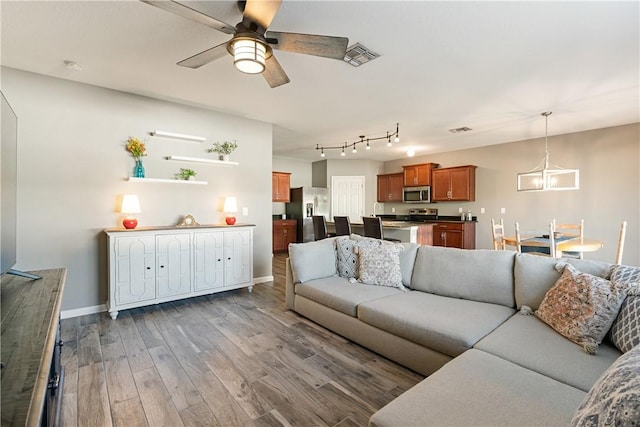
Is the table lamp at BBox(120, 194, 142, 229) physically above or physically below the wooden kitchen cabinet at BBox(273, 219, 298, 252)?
above

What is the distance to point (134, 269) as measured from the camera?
3.29m

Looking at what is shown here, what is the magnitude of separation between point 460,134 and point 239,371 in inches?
210

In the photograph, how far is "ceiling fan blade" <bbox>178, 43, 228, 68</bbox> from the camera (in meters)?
2.07

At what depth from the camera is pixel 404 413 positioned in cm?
118

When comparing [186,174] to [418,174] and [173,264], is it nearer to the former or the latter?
[173,264]

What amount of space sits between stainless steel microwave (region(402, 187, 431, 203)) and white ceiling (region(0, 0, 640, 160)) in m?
2.95

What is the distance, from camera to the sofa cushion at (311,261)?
3.24 meters

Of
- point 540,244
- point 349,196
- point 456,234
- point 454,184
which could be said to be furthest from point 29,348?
point 349,196

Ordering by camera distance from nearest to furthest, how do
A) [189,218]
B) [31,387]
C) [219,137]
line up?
[31,387]
[189,218]
[219,137]

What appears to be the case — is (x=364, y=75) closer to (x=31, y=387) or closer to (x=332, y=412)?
(x=332, y=412)

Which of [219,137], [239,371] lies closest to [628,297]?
[239,371]

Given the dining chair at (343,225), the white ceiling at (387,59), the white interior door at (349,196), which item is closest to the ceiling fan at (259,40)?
the white ceiling at (387,59)

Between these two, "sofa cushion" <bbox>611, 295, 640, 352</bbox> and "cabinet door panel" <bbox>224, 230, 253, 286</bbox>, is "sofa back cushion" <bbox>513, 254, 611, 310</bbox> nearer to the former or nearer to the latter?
"sofa cushion" <bbox>611, 295, 640, 352</bbox>

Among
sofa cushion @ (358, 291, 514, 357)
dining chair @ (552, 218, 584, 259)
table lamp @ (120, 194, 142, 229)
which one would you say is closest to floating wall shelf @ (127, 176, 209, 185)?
table lamp @ (120, 194, 142, 229)
